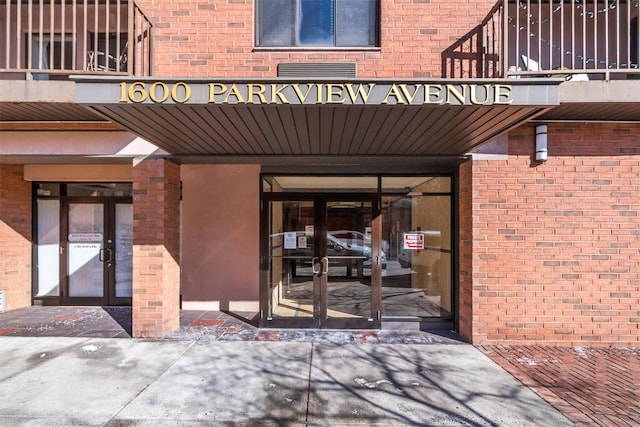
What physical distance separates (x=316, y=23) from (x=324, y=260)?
3938mm

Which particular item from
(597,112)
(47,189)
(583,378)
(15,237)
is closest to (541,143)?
(597,112)

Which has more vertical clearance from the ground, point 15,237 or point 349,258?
point 15,237

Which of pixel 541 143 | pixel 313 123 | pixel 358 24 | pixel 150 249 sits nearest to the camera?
pixel 313 123

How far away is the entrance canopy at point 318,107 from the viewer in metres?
3.34

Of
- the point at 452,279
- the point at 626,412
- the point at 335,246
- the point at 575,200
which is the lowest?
the point at 626,412

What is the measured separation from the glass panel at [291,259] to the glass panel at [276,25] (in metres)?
2.65

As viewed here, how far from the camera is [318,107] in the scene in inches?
138

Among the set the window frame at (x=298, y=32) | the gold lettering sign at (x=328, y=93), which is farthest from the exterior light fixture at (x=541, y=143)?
the window frame at (x=298, y=32)

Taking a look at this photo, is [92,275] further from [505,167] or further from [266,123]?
[505,167]

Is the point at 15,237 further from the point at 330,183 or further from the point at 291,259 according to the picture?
the point at 330,183

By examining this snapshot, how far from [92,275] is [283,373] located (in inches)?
214

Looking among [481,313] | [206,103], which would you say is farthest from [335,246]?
[206,103]

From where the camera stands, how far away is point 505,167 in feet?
16.6

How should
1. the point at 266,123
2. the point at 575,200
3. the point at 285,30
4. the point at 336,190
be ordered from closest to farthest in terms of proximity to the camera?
1. the point at 266,123
2. the point at 575,200
3. the point at 285,30
4. the point at 336,190
